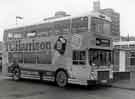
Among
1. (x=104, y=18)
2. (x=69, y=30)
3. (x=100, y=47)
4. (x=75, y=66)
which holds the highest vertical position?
(x=104, y=18)

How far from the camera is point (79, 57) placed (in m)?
12.5

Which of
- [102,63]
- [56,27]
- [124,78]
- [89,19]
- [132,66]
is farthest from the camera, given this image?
[132,66]

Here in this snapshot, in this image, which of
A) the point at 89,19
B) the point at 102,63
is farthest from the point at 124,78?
the point at 89,19

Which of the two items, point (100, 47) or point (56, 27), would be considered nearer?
point (100, 47)

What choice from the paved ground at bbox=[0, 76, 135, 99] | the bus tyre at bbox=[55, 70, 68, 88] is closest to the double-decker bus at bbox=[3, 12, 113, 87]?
the bus tyre at bbox=[55, 70, 68, 88]

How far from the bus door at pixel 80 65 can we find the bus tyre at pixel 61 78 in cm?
90

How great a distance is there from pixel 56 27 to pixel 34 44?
103 inches

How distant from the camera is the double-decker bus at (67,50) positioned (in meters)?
12.1

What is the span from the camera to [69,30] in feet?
42.8

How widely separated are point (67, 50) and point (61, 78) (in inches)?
77.0

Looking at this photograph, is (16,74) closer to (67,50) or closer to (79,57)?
(67,50)

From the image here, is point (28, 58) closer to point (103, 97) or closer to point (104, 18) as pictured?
point (104, 18)

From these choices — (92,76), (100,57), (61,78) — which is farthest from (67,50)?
(92,76)

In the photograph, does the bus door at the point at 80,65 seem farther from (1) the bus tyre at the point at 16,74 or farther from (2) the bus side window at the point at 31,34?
(1) the bus tyre at the point at 16,74
